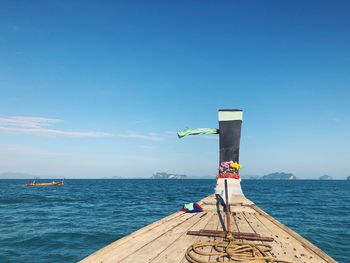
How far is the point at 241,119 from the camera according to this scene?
6.99 metres

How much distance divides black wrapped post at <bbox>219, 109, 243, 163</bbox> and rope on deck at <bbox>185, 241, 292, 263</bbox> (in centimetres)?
259

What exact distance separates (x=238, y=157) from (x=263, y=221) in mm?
2426

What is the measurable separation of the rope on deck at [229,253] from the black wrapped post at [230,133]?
102 inches

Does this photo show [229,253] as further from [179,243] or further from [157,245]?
[157,245]

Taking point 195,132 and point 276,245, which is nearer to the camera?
point 276,245

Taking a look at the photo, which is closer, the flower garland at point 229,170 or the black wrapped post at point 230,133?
the flower garland at point 229,170

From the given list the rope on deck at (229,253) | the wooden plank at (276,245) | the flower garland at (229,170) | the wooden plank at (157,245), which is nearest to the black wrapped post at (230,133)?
the flower garland at (229,170)

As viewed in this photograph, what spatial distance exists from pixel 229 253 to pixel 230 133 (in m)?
3.41

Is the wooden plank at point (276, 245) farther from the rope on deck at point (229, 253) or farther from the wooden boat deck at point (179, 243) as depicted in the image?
the rope on deck at point (229, 253)

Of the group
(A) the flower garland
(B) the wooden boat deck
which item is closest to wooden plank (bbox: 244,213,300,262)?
(B) the wooden boat deck

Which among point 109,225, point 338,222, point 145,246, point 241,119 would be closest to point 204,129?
point 241,119

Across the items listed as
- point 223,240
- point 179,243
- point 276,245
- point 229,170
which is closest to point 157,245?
point 179,243

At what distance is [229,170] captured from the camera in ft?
22.8

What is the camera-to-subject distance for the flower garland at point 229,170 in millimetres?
6828
